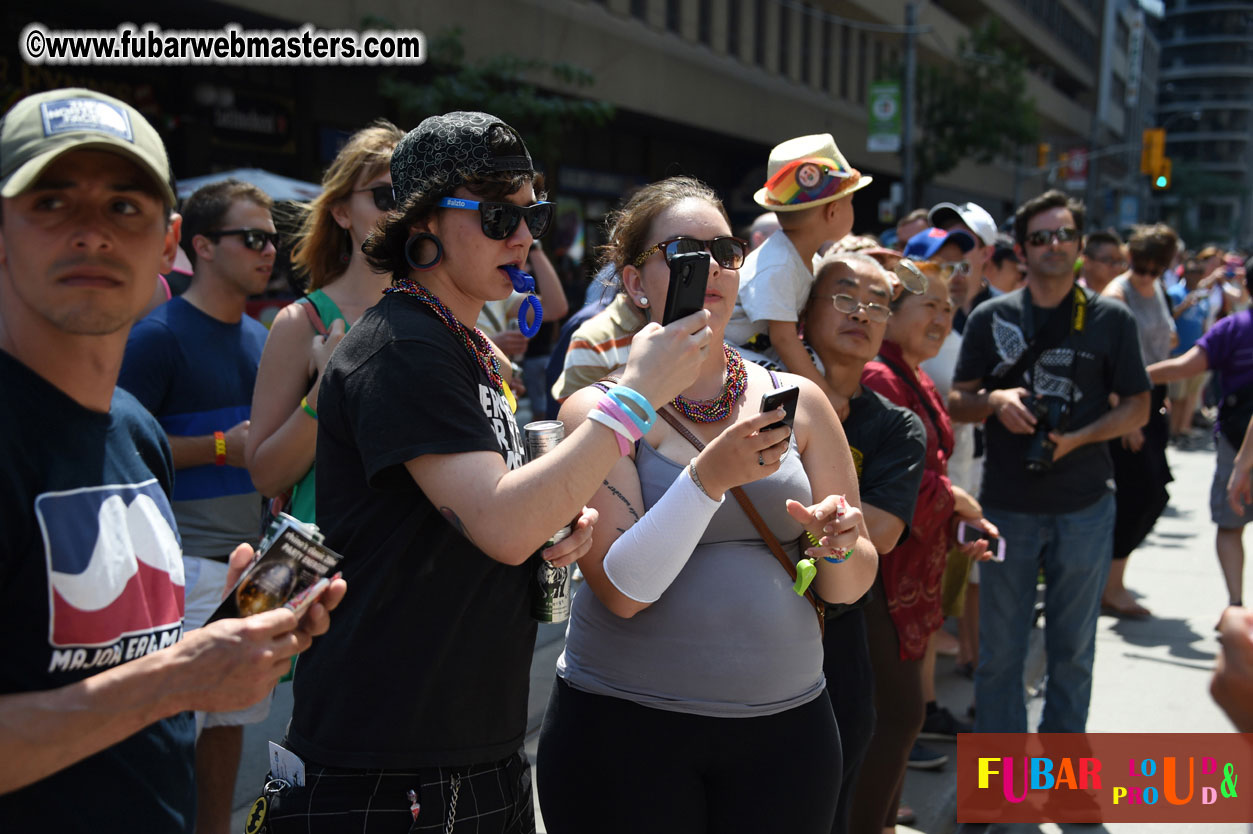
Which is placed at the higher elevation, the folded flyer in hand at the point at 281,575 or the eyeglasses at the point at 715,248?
the eyeglasses at the point at 715,248

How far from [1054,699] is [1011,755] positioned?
293mm

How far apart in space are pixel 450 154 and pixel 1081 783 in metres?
3.66

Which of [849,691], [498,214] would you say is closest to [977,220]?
[849,691]

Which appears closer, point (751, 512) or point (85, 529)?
point (85, 529)

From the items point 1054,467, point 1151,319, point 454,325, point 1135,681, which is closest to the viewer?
point 454,325

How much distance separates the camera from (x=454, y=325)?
186 cm

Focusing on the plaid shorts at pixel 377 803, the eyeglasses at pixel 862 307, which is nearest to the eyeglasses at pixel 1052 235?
the eyeglasses at pixel 862 307

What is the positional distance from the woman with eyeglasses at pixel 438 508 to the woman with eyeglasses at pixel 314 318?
2.49ft

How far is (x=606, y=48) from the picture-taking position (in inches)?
693

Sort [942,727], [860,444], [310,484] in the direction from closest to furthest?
[310,484], [860,444], [942,727]

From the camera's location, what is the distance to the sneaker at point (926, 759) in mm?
4422

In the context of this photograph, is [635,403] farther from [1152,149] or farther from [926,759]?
[1152,149]

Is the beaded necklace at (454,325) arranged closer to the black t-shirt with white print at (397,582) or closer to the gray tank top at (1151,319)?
the black t-shirt with white print at (397,582)

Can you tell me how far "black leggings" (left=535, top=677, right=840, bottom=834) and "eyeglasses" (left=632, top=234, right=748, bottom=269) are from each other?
1.02m
